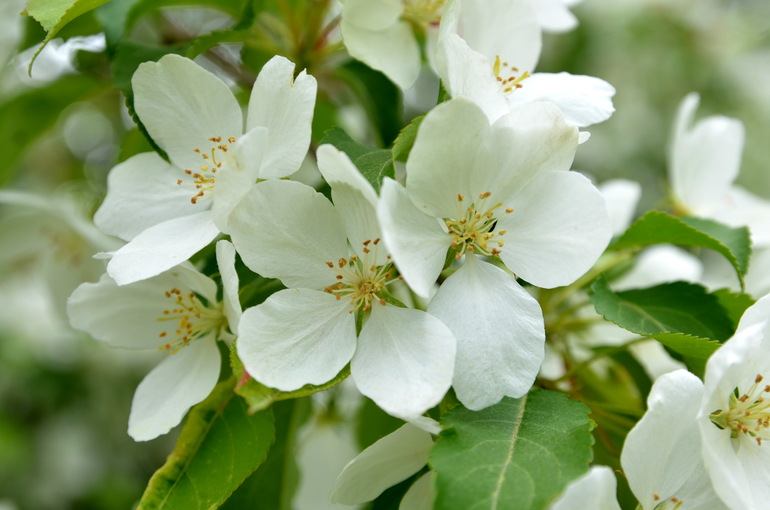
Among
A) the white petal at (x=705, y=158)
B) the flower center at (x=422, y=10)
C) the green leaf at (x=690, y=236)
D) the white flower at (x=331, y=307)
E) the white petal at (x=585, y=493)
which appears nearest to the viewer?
the white petal at (x=585, y=493)

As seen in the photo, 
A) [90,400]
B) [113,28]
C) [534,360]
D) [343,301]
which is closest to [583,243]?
[534,360]

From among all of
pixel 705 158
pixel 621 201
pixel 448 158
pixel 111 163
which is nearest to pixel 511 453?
pixel 448 158

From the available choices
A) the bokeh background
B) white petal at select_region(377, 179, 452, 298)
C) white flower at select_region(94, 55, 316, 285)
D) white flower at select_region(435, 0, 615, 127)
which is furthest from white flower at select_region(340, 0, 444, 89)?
the bokeh background

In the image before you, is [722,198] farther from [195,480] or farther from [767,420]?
[195,480]

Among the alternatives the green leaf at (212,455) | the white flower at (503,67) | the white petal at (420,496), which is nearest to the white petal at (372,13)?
the white flower at (503,67)

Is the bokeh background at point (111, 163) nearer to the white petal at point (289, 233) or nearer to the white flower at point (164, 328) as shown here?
the white flower at point (164, 328)

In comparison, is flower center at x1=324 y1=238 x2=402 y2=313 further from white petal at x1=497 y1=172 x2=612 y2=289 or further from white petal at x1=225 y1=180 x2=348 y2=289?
white petal at x1=497 y1=172 x2=612 y2=289
